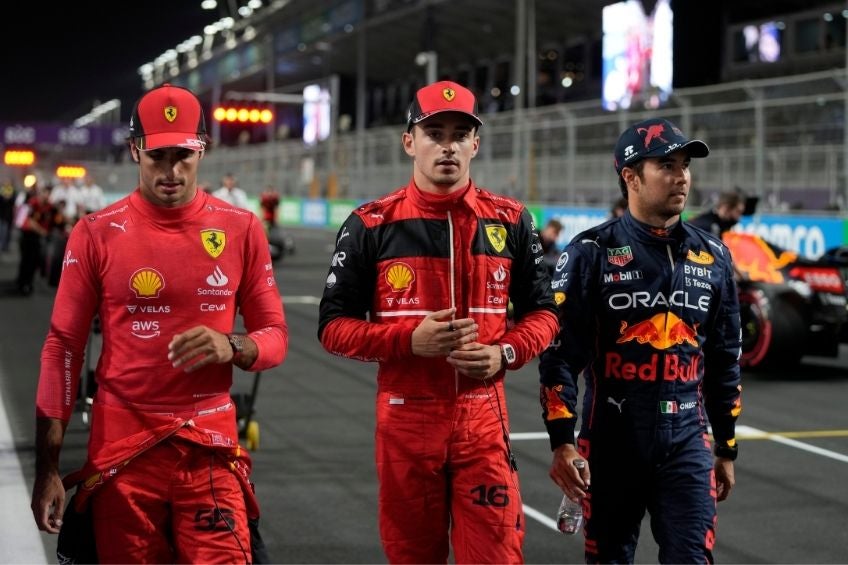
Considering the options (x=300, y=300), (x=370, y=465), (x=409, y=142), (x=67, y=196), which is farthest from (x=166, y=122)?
(x=67, y=196)

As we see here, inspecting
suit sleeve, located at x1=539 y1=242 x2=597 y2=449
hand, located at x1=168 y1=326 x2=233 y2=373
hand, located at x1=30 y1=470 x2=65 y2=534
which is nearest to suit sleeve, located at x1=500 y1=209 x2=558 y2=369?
suit sleeve, located at x1=539 y1=242 x2=597 y2=449

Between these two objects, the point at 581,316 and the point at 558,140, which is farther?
the point at 558,140

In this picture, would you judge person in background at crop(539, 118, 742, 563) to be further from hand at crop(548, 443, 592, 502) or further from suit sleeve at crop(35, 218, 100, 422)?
suit sleeve at crop(35, 218, 100, 422)

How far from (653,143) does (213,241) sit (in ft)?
5.07

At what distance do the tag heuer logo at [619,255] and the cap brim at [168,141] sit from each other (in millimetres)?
1450

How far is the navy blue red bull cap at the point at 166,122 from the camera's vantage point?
3.68m

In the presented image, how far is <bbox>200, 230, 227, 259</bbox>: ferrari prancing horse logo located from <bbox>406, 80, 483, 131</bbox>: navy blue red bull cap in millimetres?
713

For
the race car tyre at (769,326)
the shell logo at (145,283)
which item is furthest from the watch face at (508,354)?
the race car tyre at (769,326)

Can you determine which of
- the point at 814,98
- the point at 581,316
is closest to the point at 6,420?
the point at 581,316

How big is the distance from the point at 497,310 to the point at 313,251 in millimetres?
29471

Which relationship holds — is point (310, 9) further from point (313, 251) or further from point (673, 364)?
point (673, 364)

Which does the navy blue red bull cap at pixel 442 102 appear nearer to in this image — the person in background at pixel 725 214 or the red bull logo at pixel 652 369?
the red bull logo at pixel 652 369

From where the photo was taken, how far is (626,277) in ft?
13.9

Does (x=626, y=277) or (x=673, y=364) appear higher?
(x=626, y=277)
